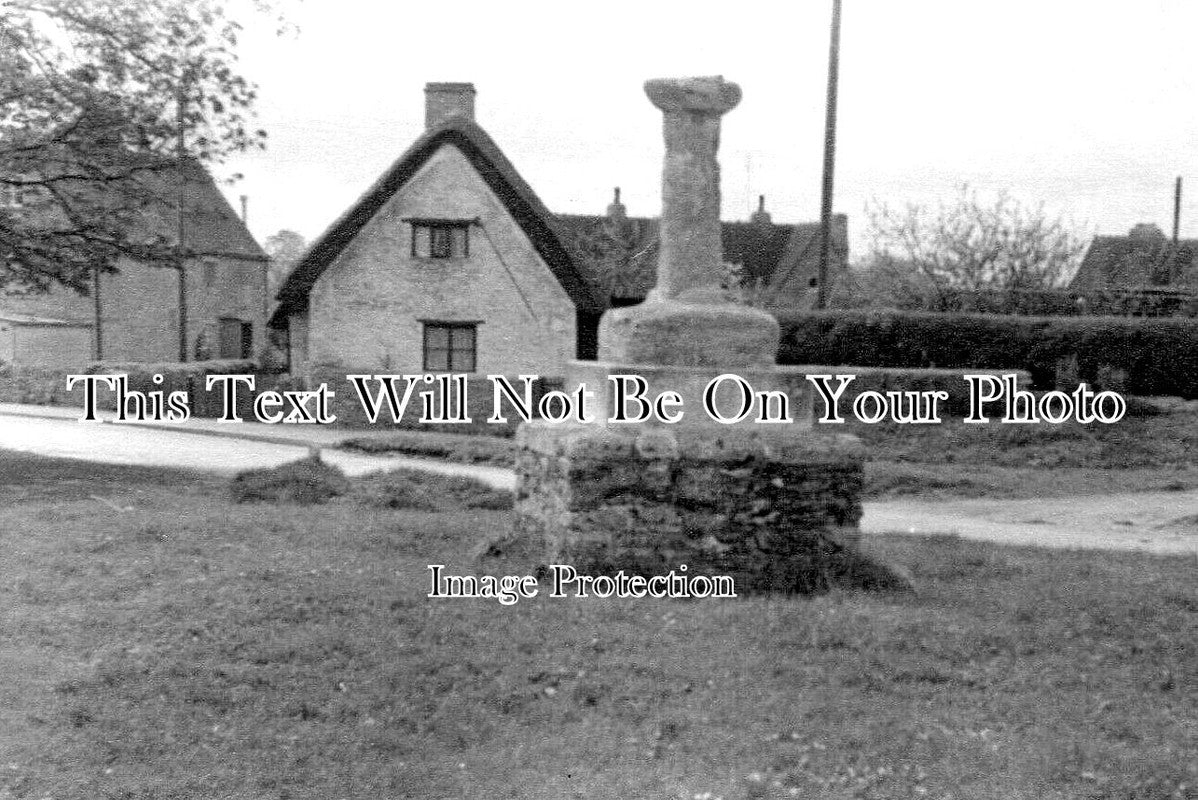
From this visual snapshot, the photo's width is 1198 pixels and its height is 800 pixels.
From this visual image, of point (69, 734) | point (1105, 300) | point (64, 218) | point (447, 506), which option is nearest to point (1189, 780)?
point (69, 734)

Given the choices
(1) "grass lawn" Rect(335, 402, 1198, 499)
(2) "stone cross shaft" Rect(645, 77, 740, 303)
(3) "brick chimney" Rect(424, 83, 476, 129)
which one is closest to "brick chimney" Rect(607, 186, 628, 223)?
(3) "brick chimney" Rect(424, 83, 476, 129)

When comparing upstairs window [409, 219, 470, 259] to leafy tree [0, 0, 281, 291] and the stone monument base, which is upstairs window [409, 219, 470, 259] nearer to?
leafy tree [0, 0, 281, 291]

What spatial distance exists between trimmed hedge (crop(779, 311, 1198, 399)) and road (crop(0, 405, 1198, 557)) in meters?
6.48

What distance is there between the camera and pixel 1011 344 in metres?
24.5

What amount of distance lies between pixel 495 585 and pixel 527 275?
22759 mm

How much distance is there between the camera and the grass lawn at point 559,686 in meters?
5.35

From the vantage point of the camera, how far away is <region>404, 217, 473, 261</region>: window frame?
30594mm

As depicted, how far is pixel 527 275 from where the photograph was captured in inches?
1209

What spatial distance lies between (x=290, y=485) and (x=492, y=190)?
17392 mm

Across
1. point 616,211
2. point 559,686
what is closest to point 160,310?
point 616,211

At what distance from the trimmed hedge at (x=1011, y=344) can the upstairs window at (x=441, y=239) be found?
845cm

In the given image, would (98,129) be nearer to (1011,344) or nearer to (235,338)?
(1011,344)

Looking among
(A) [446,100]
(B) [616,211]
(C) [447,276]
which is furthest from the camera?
(B) [616,211]

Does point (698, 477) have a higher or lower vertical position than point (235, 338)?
higher
